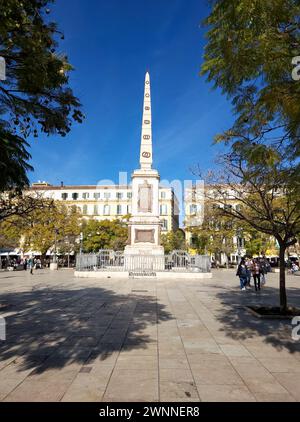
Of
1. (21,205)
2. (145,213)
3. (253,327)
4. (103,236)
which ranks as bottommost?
(253,327)

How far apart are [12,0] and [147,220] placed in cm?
2471

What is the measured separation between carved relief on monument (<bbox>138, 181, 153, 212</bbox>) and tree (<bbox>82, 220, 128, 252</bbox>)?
79.7 feet

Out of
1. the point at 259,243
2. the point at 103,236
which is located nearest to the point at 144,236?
the point at 259,243

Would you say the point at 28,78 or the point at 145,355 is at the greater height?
the point at 28,78

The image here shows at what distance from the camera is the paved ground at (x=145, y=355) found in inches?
183

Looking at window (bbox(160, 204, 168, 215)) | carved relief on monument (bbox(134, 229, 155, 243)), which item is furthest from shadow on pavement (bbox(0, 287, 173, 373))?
window (bbox(160, 204, 168, 215))

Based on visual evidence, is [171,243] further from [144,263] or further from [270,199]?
[270,199]

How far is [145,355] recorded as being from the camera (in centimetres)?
630

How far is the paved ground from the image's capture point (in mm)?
4637

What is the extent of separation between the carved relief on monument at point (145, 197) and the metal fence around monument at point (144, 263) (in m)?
4.67

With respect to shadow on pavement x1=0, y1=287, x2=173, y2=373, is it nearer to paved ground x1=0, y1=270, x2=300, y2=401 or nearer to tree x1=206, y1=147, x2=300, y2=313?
paved ground x1=0, y1=270, x2=300, y2=401

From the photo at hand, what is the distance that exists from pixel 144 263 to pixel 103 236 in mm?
28894
